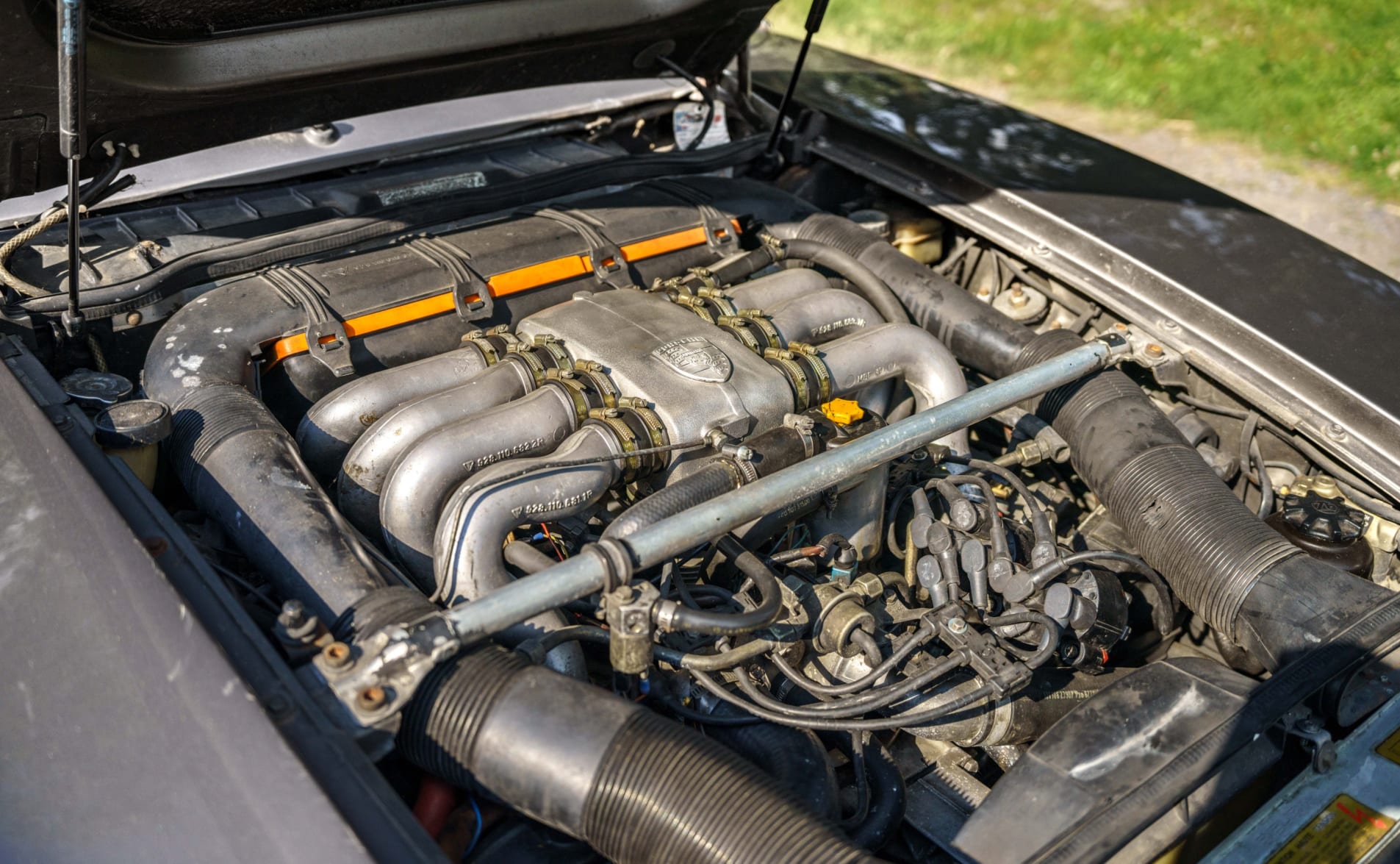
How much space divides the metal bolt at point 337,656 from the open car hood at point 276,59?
43.6 inches

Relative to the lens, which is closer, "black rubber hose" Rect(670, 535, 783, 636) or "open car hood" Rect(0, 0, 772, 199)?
"black rubber hose" Rect(670, 535, 783, 636)

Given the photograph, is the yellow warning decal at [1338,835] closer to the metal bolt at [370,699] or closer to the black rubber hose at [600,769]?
the black rubber hose at [600,769]

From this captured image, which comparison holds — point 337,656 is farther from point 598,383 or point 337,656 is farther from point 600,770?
point 598,383

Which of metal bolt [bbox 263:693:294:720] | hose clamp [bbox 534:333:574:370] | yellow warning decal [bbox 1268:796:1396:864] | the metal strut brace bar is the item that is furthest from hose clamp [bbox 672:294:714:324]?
yellow warning decal [bbox 1268:796:1396:864]

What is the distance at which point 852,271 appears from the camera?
2.67 meters

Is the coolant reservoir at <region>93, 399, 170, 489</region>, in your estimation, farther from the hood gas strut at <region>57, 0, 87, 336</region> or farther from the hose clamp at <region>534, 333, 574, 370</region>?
the hose clamp at <region>534, 333, 574, 370</region>

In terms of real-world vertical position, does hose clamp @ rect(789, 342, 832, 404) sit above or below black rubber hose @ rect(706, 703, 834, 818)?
above

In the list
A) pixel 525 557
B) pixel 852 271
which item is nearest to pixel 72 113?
pixel 525 557

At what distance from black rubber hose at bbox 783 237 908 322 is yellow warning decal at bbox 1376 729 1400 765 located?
1207 millimetres

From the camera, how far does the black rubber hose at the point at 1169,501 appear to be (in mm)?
1969

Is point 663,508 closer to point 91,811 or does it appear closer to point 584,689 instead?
point 584,689

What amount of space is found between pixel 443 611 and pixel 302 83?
4.05ft

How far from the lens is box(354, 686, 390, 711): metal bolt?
1.42 meters

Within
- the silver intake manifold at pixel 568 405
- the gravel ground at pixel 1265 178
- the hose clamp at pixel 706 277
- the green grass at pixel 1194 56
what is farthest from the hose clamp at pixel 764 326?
the green grass at pixel 1194 56
